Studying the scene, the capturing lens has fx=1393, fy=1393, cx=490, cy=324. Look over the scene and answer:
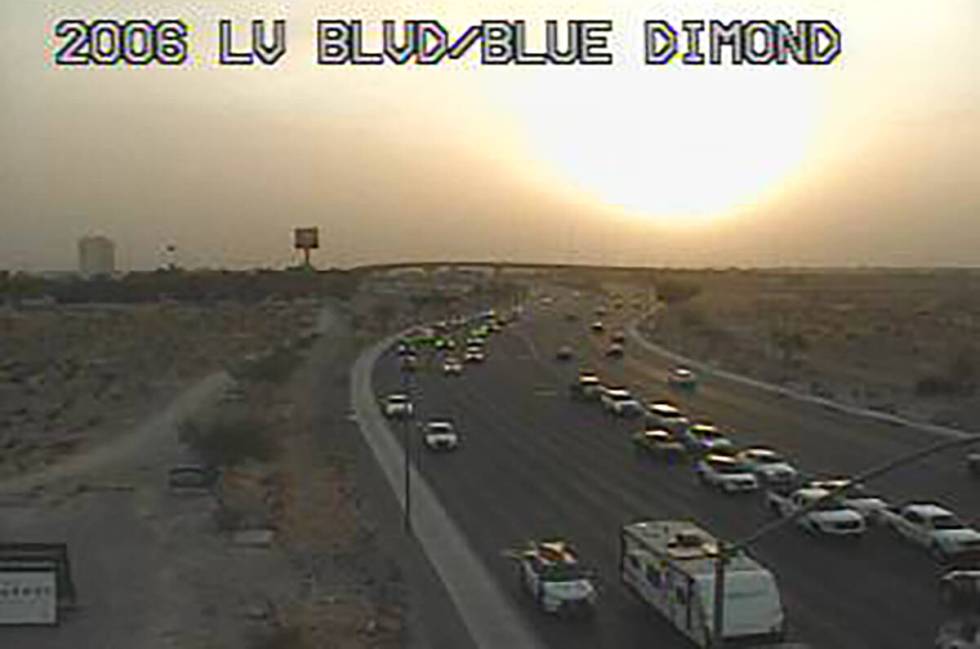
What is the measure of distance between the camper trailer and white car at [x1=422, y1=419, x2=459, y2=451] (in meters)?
30.7

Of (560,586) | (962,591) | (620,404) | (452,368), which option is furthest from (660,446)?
(452,368)

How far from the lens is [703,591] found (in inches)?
1067

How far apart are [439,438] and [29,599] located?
30.2 metres

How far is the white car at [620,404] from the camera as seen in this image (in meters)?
74.9

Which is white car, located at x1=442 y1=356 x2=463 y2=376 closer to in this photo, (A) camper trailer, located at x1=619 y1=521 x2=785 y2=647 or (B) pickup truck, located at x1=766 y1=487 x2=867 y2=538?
(B) pickup truck, located at x1=766 y1=487 x2=867 y2=538

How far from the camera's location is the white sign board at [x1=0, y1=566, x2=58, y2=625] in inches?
1270

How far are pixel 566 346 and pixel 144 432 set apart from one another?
2592 inches

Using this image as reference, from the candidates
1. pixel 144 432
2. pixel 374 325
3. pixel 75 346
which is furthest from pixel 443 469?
pixel 374 325

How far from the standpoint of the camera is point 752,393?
8900cm

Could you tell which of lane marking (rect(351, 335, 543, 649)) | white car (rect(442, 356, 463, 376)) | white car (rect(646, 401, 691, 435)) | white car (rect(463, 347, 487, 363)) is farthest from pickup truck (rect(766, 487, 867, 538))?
white car (rect(463, 347, 487, 363))

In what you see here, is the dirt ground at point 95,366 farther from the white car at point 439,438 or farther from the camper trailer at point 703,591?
the camper trailer at point 703,591

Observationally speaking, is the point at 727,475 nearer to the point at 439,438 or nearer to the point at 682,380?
the point at 439,438

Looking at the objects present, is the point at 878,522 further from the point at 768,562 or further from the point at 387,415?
the point at 387,415

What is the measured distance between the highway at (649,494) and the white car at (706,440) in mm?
2611
